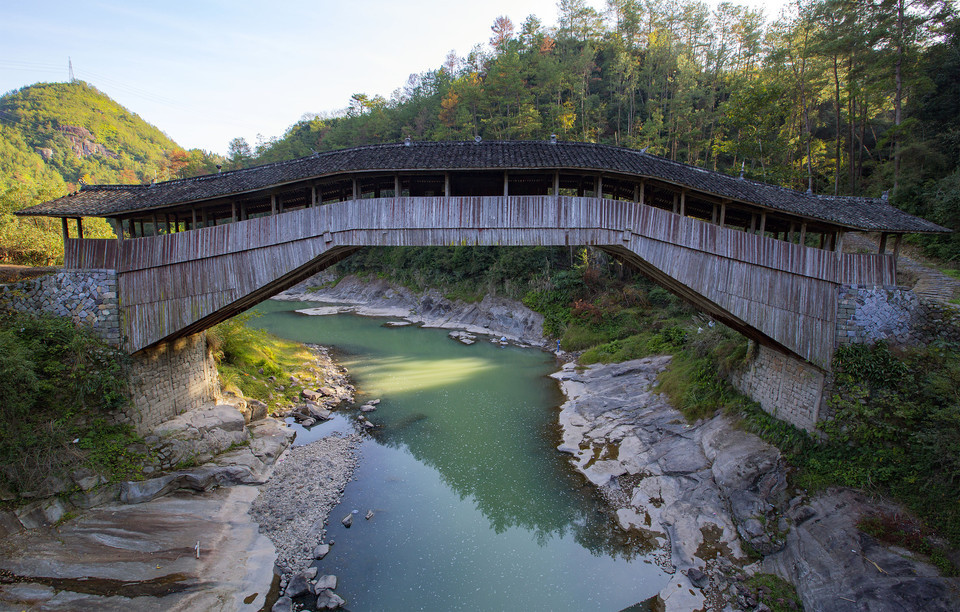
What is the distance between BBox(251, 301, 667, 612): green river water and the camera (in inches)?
316

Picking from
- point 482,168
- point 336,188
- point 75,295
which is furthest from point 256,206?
point 482,168

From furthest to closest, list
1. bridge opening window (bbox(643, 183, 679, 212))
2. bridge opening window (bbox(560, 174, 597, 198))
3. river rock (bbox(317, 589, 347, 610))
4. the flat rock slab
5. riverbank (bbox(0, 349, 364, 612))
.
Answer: bridge opening window (bbox(643, 183, 679, 212)) → bridge opening window (bbox(560, 174, 597, 198)) → river rock (bbox(317, 589, 347, 610)) → riverbank (bbox(0, 349, 364, 612)) → the flat rock slab

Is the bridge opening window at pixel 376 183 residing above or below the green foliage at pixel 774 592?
above

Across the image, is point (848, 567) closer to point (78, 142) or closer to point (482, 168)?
point (482, 168)

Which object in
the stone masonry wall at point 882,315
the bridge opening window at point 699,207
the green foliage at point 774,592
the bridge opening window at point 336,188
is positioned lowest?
the green foliage at point 774,592

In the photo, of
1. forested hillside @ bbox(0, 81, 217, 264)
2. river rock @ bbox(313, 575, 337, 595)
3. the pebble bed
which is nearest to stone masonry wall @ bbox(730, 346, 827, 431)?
river rock @ bbox(313, 575, 337, 595)

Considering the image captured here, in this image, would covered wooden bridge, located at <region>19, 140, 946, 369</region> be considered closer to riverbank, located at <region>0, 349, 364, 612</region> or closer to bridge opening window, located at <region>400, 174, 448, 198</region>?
bridge opening window, located at <region>400, 174, 448, 198</region>

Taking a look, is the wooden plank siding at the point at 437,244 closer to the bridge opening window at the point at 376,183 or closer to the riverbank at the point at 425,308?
the bridge opening window at the point at 376,183

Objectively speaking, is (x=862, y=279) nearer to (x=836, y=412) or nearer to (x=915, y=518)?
(x=836, y=412)

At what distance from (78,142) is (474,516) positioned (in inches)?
2709

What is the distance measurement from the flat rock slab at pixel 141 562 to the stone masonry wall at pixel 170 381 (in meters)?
2.35

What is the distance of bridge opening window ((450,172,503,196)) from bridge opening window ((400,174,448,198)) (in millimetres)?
377

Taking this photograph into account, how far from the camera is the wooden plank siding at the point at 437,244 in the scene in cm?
974

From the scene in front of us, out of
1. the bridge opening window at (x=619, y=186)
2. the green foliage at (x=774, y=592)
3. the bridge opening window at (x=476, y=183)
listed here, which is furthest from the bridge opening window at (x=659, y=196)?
the green foliage at (x=774, y=592)
